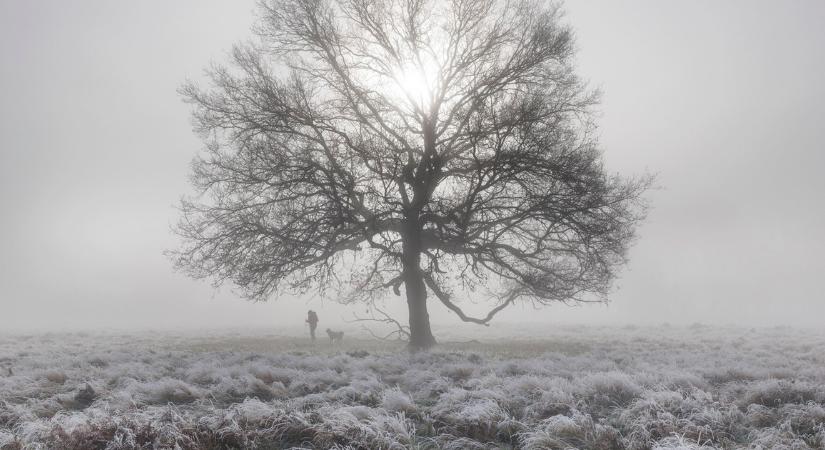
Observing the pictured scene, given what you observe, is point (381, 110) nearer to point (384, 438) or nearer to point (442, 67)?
point (442, 67)

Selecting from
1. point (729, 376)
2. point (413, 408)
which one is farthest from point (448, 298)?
point (413, 408)

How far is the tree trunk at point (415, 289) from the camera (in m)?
16.4

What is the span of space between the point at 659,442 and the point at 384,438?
119 inches

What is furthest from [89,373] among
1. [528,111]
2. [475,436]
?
[528,111]

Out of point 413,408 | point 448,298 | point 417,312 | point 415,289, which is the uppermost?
point 415,289

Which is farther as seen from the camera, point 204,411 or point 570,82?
point 570,82

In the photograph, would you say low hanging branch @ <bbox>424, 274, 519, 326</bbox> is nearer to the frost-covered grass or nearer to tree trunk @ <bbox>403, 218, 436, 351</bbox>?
tree trunk @ <bbox>403, 218, 436, 351</bbox>

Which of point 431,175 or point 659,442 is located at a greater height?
point 431,175

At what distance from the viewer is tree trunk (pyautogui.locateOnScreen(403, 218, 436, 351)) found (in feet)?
53.9

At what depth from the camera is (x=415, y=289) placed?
16875mm

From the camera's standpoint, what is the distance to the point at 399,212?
51.4ft

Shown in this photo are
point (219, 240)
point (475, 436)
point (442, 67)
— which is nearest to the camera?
point (475, 436)

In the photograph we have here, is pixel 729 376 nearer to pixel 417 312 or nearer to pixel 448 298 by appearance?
pixel 417 312

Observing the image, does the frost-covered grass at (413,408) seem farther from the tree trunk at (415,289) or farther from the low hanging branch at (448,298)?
the low hanging branch at (448,298)
